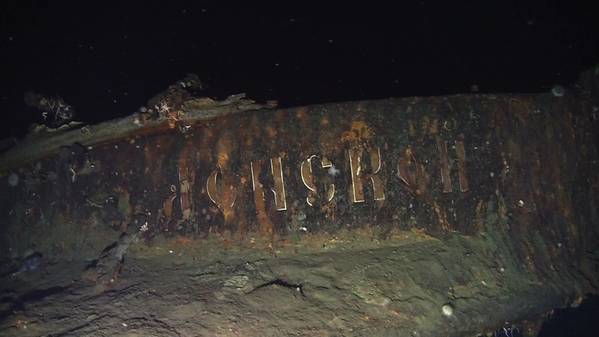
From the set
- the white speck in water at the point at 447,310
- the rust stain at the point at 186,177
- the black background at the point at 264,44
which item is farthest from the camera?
the black background at the point at 264,44

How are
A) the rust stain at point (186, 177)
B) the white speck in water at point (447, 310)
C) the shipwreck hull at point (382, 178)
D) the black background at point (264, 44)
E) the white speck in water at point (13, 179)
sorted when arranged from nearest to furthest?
the white speck in water at point (447, 310), the shipwreck hull at point (382, 178), the rust stain at point (186, 177), the white speck in water at point (13, 179), the black background at point (264, 44)

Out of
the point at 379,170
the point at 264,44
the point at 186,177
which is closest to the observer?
the point at 379,170

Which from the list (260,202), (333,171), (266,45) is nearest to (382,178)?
(333,171)

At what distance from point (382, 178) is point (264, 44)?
468 centimetres

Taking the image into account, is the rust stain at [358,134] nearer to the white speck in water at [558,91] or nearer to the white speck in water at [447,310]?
the white speck in water at [447,310]

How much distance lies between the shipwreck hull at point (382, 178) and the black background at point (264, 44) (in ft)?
8.10

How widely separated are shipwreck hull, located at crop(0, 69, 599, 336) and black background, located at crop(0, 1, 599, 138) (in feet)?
8.10

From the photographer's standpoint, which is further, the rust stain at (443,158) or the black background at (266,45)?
the black background at (266,45)

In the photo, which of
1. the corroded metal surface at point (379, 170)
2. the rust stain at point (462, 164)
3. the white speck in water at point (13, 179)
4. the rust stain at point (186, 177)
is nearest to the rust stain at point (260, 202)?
the corroded metal surface at point (379, 170)

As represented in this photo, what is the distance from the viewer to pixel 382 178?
119 inches

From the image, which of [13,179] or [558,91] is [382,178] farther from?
[13,179]

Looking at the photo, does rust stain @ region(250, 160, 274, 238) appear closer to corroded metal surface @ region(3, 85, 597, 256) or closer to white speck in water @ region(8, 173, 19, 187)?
corroded metal surface @ region(3, 85, 597, 256)

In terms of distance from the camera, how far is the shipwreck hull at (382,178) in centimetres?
299

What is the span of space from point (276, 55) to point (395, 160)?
4509 mm
